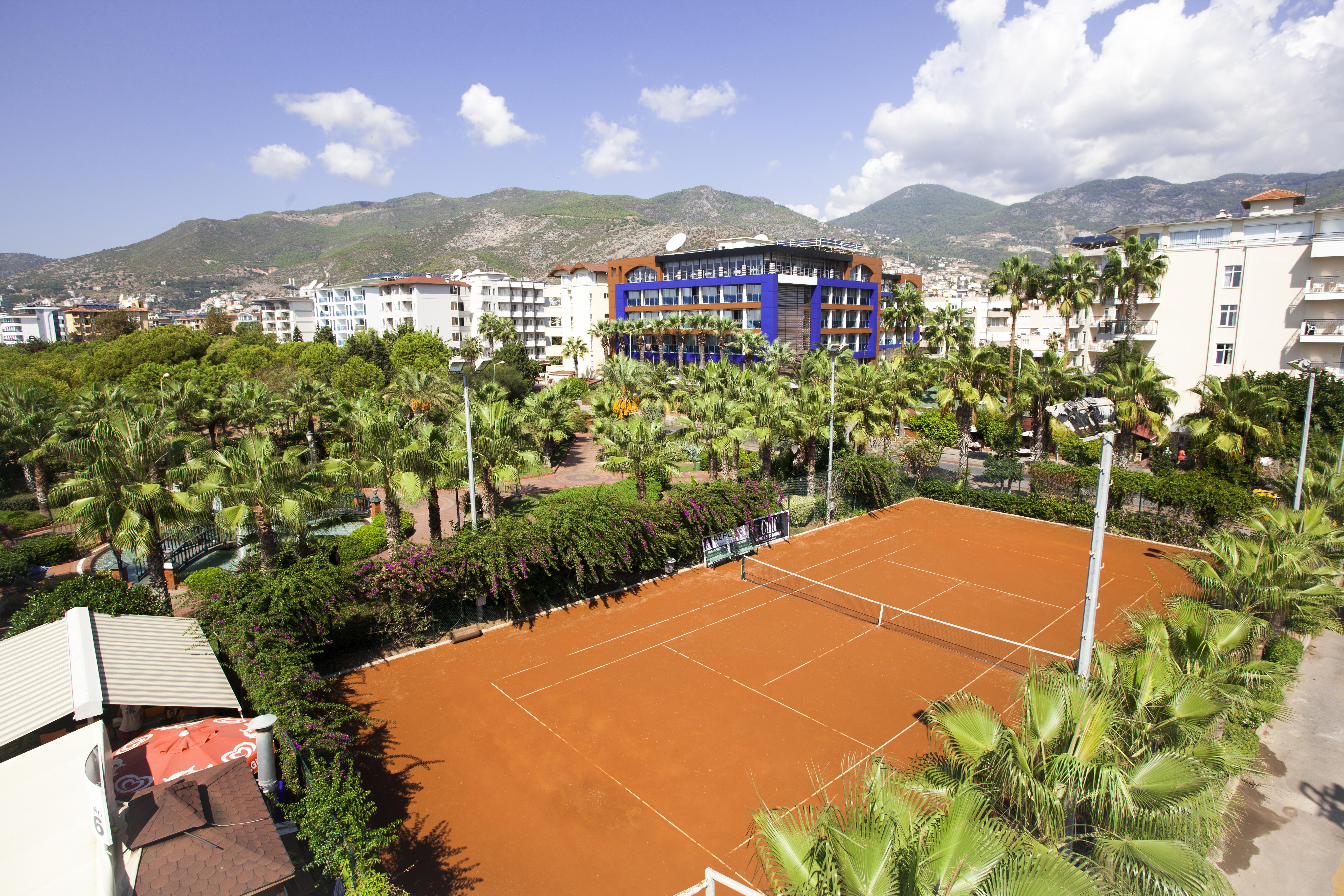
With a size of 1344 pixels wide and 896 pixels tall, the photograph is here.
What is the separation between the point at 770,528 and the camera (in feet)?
76.3

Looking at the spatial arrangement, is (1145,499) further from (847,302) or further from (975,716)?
(847,302)

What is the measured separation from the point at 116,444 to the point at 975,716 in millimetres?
17852

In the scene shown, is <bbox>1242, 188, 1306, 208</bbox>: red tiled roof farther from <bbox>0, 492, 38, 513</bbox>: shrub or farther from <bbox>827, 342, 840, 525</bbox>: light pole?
<bbox>0, 492, 38, 513</bbox>: shrub

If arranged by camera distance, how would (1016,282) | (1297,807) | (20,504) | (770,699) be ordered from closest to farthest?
(1297,807) → (770,699) → (20,504) → (1016,282)

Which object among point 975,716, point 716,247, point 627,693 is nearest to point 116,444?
point 627,693

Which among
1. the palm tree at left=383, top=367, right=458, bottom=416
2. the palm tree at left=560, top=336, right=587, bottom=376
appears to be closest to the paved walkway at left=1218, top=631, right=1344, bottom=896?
the palm tree at left=383, top=367, right=458, bottom=416

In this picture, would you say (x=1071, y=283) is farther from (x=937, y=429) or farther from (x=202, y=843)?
(x=202, y=843)

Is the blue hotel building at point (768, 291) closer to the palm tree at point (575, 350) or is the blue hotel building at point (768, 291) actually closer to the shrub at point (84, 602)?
the palm tree at point (575, 350)

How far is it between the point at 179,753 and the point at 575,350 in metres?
77.6

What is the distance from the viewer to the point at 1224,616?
9938mm

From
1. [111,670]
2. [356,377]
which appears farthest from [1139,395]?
[356,377]

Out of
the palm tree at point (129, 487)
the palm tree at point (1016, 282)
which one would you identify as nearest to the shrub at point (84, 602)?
the palm tree at point (129, 487)

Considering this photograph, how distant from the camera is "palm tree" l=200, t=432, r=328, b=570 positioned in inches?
607

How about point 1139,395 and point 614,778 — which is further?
point 1139,395
